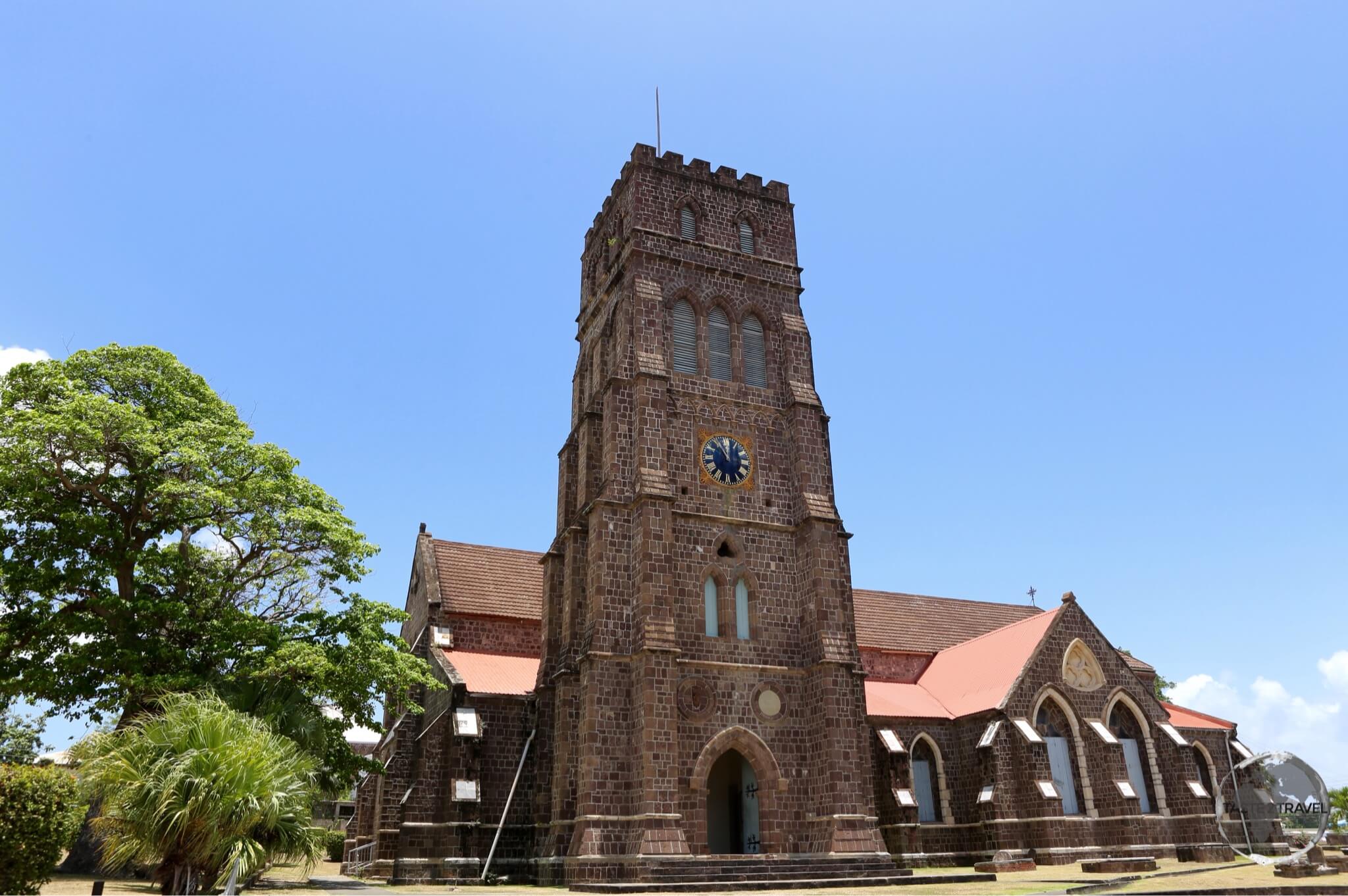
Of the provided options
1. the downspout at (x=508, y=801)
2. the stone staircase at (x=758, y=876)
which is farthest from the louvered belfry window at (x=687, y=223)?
the stone staircase at (x=758, y=876)

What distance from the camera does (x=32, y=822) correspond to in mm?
12992

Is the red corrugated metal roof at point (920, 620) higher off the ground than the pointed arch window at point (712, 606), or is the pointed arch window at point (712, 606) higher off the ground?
the red corrugated metal roof at point (920, 620)

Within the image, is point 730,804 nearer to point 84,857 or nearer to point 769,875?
point 769,875

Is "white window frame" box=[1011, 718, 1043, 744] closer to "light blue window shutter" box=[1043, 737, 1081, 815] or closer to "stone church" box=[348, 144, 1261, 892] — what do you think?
"stone church" box=[348, 144, 1261, 892]

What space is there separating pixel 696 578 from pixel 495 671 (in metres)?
8.64

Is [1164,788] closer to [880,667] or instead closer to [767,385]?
[880,667]

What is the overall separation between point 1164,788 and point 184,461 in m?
33.1

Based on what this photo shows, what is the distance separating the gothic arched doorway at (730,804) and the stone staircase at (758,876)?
3.43 metres

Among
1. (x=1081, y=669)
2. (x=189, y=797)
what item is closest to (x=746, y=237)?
(x=1081, y=669)

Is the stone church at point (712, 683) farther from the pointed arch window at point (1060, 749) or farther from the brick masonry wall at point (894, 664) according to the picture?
the brick masonry wall at point (894, 664)

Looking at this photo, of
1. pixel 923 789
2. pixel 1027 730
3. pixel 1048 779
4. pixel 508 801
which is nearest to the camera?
pixel 508 801

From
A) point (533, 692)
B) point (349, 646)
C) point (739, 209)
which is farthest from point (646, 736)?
point (739, 209)

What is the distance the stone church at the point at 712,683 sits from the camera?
2419 centimetres

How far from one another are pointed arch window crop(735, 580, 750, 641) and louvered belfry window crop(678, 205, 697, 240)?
12.2 m
